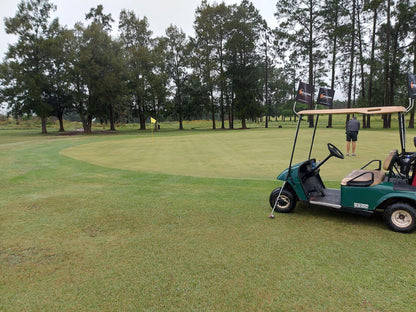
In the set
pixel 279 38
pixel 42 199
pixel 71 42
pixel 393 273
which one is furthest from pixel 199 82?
pixel 393 273

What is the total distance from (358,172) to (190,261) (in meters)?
3.54

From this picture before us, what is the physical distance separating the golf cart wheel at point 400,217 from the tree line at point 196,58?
36413 mm

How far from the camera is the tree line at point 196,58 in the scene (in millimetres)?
37784

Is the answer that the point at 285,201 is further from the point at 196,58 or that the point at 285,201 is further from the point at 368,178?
the point at 196,58

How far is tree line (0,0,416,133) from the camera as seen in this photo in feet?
124

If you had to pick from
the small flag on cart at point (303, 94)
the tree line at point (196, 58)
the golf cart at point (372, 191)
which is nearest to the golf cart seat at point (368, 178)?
the golf cart at point (372, 191)

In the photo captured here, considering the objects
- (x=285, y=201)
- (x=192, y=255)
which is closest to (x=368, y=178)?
(x=285, y=201)

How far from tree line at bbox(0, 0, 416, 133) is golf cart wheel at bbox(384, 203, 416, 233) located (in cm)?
3641

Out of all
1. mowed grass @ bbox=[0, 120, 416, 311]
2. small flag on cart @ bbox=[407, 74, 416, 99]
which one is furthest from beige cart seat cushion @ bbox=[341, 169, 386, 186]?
small flag on cart @ bbox=[407, 74, 416, 99]

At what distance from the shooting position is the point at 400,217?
14.1 feet

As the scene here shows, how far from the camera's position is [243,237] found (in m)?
4.24

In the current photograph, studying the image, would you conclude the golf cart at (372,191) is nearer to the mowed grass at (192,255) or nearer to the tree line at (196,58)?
the mowed grass at (192,255)

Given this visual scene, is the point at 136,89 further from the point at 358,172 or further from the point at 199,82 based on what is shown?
the point at 358,172

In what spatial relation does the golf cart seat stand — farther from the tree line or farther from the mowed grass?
the tree line
